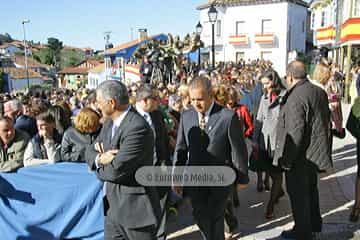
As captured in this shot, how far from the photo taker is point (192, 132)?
3.54 metres

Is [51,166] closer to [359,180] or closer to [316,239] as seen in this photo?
[316,239]

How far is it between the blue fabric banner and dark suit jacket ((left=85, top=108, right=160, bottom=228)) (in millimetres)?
954

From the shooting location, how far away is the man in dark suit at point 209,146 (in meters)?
3.42

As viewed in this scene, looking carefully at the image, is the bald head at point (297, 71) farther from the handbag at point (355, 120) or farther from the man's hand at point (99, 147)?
the man's hand at point (99, 147)

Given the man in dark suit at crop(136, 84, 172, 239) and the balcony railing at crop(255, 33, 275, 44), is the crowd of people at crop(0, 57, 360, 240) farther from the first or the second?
the balcony railing at crop(255, 33, 275, 44)

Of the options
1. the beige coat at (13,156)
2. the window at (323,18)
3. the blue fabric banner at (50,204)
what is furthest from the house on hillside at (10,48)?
the blue fabric banner at (50,204)

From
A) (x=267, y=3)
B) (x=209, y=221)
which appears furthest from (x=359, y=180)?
(x=267, y=3)

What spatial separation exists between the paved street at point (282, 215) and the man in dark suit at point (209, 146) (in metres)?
1.14

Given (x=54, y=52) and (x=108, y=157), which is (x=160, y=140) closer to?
(x=108, y=157)

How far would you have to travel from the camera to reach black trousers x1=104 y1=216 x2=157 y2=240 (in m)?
2.99

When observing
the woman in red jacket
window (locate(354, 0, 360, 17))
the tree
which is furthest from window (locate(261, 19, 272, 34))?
the tree

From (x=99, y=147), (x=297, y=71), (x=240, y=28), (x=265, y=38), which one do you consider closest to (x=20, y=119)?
(x=99, y=147)

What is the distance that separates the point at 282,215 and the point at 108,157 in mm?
3222

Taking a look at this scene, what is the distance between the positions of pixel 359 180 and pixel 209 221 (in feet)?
7.31
